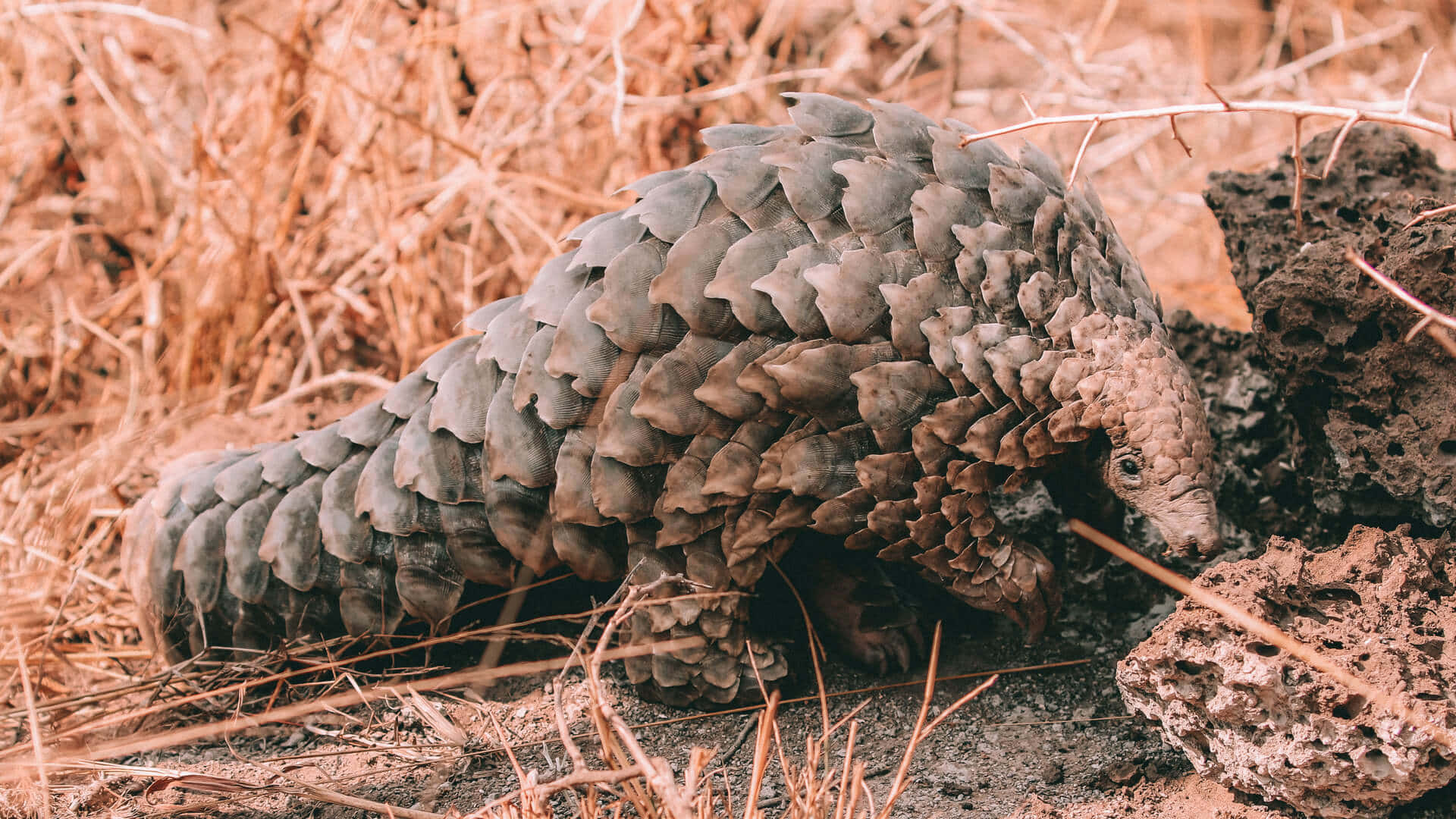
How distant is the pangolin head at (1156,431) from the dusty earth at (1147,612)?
358 millimetres

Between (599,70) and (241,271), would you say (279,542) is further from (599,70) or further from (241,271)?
(599,70)

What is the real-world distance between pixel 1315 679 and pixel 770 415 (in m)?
1.23

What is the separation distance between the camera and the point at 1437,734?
1.92m

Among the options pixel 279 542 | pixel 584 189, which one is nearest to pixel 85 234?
pixel 584 189

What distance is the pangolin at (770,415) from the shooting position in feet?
8.24

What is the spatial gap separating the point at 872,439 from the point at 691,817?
1.14m

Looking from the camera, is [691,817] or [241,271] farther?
[241,271]

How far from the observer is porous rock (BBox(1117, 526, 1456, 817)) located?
6.65ft

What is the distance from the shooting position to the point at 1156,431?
8.17ft

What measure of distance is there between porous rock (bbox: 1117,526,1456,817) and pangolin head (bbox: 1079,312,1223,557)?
0.22m

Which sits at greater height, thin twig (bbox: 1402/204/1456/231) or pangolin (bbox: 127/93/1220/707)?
thin twig (bbox: 1402/204/1456/231)

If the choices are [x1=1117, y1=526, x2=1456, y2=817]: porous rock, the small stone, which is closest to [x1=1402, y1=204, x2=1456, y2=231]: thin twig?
[x1=1117, y1=526, x2=1456, y2=817]: porous rock

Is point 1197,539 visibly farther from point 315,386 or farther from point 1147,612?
point 315,386

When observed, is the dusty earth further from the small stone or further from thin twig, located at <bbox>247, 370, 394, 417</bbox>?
thin twig, located at <bbox>247, 370, 394, 417</bbox>
